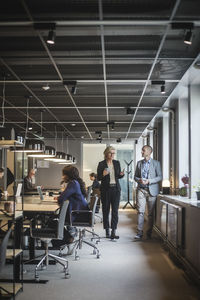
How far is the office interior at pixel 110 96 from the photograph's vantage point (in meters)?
4.23

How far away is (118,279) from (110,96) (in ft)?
14.8

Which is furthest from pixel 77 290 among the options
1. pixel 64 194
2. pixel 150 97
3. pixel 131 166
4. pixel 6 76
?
pixel 131 166

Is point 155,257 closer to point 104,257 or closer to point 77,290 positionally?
point 104,257

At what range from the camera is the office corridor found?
4.26m

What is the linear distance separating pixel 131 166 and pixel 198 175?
38.9 ft

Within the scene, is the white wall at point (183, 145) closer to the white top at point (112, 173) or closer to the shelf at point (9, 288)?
the white top at point (112, 173)

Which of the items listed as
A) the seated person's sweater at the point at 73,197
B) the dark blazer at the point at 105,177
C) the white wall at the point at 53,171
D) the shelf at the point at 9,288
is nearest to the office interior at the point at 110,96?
the shelf at the point at 9,288

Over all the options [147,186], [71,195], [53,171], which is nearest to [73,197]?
[71,195]

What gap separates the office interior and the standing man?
0.27 meters

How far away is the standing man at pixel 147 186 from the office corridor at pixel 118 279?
4.14 ft

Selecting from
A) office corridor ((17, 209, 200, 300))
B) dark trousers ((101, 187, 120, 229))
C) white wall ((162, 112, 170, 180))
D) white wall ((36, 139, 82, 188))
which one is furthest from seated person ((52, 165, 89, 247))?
white wall ((36, 139, 82, 188))

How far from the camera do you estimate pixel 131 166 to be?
734 inches

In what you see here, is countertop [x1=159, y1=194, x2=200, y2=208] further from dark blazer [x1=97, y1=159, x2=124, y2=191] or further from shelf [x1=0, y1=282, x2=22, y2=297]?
shelf [x1=0, y1=282, x2=22, y2=297]

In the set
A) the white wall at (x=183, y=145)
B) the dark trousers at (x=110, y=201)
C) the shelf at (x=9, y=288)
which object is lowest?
the shelf at (x=9, y=288)
